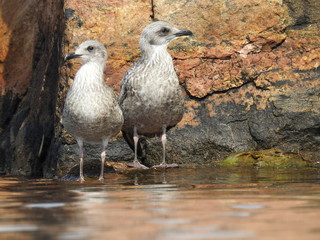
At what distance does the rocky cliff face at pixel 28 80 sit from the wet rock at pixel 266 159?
3.12 meters

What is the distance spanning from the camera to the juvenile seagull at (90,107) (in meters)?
8.95

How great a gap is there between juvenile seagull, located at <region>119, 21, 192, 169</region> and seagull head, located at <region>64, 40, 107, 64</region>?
778 millimetres

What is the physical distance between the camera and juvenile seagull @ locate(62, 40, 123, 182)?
29.4 feet

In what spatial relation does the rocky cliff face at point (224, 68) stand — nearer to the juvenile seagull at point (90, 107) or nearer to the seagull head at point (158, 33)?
the seagull head at point (158, 33)

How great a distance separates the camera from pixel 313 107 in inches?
419

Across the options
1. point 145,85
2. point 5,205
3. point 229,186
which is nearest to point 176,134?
point 145,85

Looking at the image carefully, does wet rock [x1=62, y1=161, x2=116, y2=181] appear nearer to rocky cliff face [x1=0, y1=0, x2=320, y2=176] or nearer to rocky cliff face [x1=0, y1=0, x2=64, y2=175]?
rocky cliff face [x1=0, y1=0, x2=320, y2=176]

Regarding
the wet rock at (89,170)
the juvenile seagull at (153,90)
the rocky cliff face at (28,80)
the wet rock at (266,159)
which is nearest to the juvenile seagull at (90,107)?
the wet rock at (89,170)

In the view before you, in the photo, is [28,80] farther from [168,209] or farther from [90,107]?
[168,209]

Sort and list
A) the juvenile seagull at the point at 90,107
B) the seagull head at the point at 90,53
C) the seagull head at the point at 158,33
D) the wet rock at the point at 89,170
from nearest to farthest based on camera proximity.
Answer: the juvenile seagull at the point at 90,107
the wet rock at the point at 89,170
the seagull head at the point at 90,53
the seagull head at the point at 158,33

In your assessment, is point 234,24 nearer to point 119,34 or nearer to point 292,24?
point 292,24

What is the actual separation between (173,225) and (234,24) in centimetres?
745

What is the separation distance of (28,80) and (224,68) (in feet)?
13.1

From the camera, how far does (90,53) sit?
9570 mm
